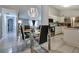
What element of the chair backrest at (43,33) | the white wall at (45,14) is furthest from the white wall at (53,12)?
the chair backrest at (43,33)

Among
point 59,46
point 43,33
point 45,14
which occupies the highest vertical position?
point 45,14

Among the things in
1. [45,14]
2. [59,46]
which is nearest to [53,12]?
[45,14]

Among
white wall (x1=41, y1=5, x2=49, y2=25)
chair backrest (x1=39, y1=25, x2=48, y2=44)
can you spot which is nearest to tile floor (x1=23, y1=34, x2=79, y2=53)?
chair backrest (x1=39, y1=25, x2=48, y2=44)

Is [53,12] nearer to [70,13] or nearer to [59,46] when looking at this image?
[70,13]

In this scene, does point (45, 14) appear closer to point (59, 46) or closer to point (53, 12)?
point (53, 12)

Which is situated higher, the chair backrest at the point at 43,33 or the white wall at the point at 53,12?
the white wall at the point at 53,12

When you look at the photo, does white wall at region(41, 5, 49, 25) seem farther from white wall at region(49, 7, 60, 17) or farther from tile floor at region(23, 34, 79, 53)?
tile floor at region(23, 34, 79, 53)

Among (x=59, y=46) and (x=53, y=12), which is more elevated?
(x=53, y=12)

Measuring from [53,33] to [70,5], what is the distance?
0.48m

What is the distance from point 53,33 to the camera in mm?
1482

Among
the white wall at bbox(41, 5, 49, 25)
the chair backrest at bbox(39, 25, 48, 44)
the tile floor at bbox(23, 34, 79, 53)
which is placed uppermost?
the white wall at bbox(41, 5, 49, 25)

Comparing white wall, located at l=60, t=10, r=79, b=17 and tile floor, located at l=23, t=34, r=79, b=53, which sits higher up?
white wall, located at l=60, t=10, r=79, b=17

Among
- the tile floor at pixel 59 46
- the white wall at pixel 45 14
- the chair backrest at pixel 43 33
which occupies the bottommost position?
the tile floor at pixel 59 46

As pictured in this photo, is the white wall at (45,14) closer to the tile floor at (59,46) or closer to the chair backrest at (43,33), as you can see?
the chair backrest at (43,33)
